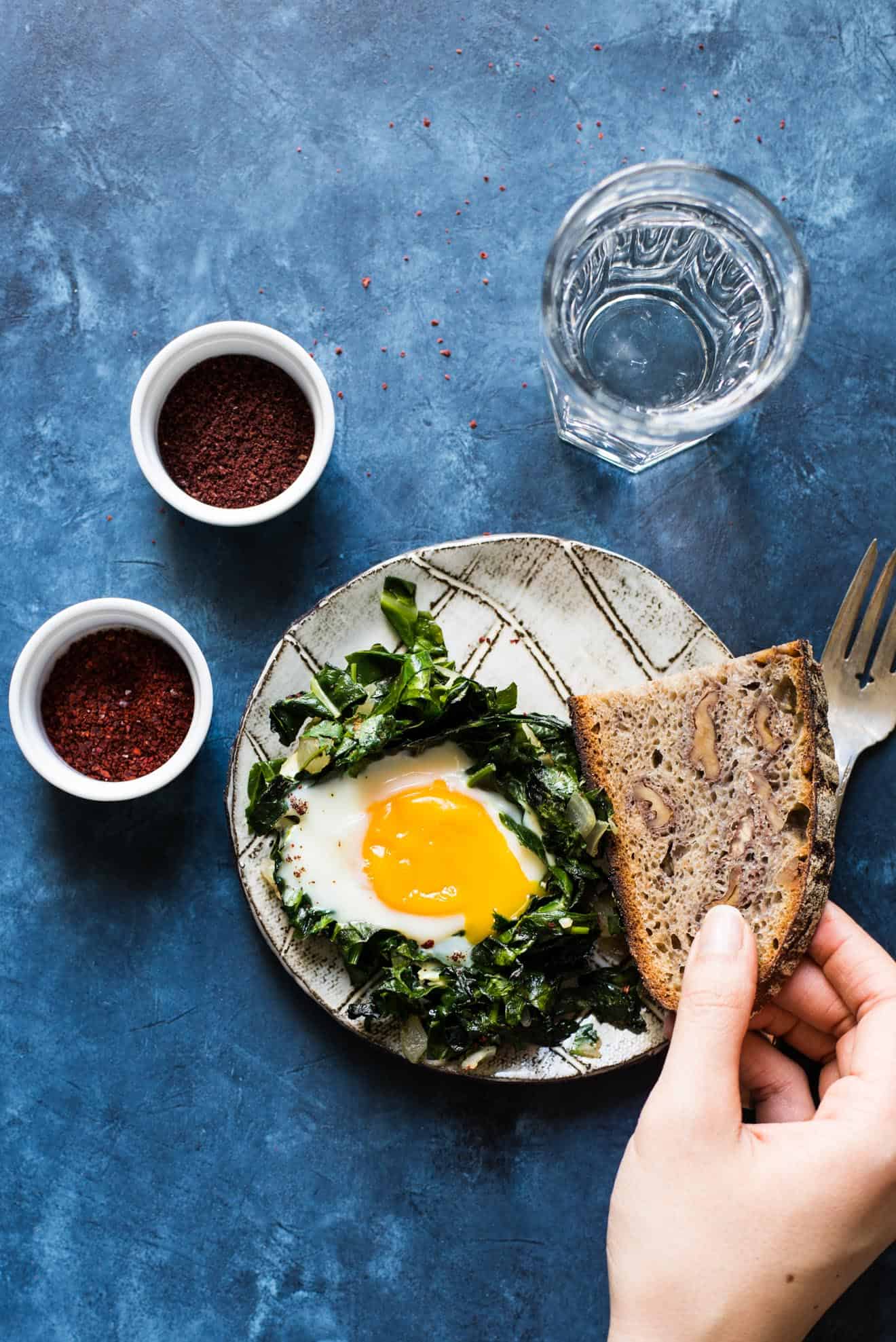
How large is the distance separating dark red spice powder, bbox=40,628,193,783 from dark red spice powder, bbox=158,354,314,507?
17.8 inches

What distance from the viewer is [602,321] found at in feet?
9.98

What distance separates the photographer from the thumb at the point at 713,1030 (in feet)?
7.98

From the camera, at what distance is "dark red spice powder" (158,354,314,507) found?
2.96 metres

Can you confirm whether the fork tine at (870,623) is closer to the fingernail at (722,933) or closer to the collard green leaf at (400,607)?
the fingernail at (722,933)

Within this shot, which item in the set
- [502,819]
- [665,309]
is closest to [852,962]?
[502,819]

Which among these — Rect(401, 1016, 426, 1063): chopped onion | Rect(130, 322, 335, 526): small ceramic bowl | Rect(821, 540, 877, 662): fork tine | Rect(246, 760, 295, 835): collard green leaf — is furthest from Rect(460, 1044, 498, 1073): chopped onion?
Rect(130, 322, 335, 526): small ceramic bowl

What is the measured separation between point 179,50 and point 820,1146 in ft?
10.6

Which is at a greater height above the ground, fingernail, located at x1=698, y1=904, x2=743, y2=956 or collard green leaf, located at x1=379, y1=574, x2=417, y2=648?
collard green leaf, located at x1=379, y1=574, x2=417, y2=648

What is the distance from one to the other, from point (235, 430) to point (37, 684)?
0.84m

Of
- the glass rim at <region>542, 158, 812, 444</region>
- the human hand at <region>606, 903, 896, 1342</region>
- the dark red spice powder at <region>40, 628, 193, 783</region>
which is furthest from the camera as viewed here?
the dark red spice powder at <region>40, 628, 193, 783</region>

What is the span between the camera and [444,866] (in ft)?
9.18

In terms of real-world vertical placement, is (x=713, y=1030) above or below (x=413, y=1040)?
above

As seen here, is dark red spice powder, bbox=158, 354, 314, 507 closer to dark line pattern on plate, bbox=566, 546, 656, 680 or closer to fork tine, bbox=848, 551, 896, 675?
dark line pattern on plate, bbox=566, 546, 656, 680

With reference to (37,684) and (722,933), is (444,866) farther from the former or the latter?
(37,684)
